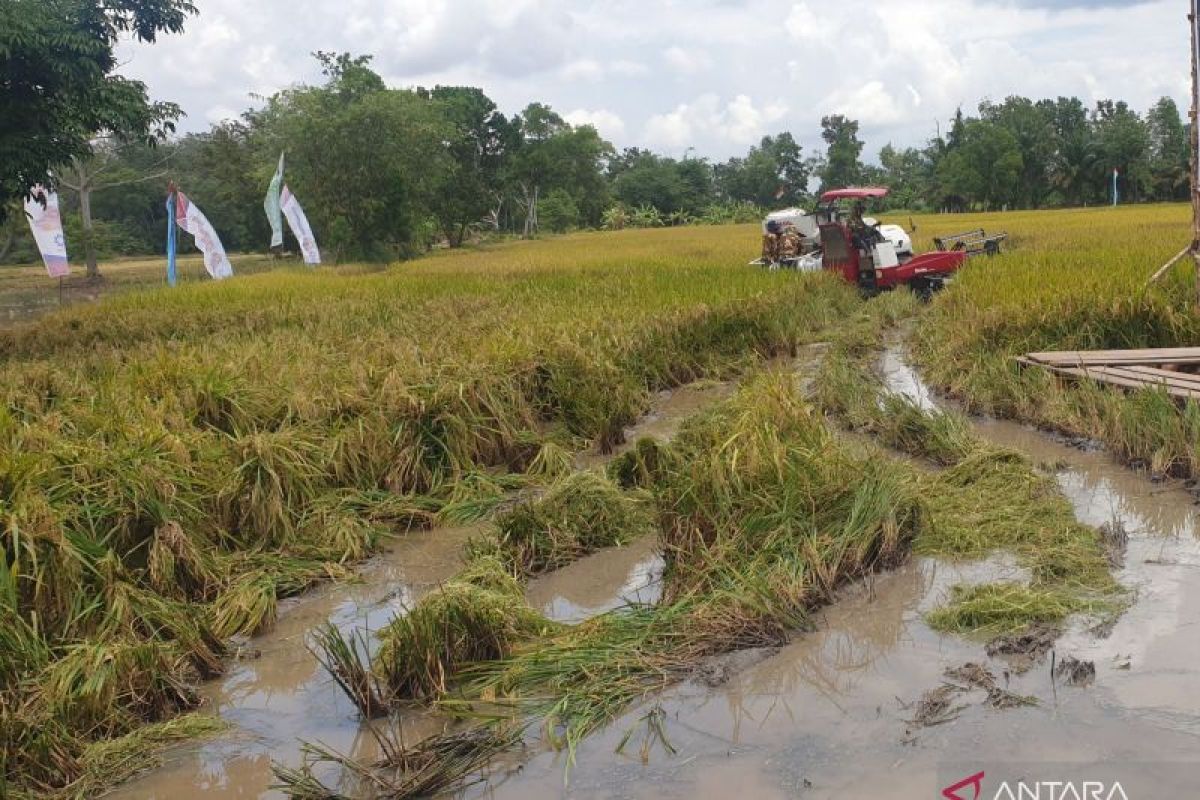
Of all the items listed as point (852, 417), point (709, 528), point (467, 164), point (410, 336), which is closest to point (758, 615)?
point (709, 528)

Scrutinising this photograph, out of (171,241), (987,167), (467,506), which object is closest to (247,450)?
(467,506)

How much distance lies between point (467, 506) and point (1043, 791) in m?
3.80

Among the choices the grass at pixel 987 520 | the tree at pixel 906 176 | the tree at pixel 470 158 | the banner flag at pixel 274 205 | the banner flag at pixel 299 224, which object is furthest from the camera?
the tree at pixel 906 176

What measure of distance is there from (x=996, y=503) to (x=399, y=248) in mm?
29363

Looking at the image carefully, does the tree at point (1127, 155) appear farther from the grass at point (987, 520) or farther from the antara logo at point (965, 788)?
the antara logo at point (965, 788)

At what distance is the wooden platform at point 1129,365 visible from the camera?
6.83m

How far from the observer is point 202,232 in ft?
66.6

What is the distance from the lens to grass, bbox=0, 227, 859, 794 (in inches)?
150

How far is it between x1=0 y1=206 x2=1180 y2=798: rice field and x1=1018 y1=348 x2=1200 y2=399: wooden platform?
0.41m

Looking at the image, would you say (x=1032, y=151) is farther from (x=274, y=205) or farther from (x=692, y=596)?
(x=692, y=596)

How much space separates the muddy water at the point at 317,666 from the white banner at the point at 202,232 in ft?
53.8

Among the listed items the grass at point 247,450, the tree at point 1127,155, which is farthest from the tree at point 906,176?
the grass at point 247,450

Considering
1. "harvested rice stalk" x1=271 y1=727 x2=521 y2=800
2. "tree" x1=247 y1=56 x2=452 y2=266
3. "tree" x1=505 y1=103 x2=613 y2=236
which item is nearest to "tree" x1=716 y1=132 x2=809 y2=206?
"tree" x1=505 y1=103 x2=613 y2=236

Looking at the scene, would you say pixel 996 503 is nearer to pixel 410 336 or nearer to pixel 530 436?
pixel 530 436
